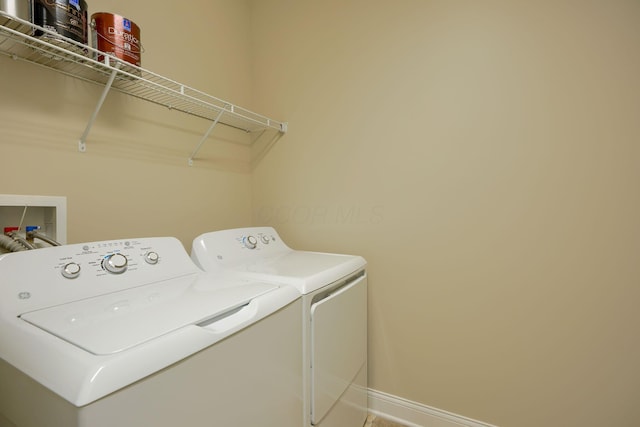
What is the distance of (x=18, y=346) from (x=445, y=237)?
1.53m

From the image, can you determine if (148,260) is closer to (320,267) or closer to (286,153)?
(320,267)

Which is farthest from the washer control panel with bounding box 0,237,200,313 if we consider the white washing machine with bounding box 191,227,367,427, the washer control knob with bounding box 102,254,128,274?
the white washing machine with bounding box 191,227,367,427

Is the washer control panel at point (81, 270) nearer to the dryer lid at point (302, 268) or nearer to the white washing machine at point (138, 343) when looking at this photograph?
the white washing machine at point (138, 343)

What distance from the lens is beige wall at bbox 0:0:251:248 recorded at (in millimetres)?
1049

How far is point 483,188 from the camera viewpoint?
1400 millimetres

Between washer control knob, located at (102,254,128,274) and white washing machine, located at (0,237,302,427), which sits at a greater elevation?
washer control knob, located at (102,254,128,274)

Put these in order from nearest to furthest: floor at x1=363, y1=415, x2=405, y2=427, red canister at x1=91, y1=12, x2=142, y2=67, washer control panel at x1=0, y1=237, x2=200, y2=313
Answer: washer control panel at x1=0, y1=237, x2=200, y2=313 < red canister at x1=91, y1=12, x2=142, y2=67 < floor at x1=363, y1=415, x2=405, y2=427

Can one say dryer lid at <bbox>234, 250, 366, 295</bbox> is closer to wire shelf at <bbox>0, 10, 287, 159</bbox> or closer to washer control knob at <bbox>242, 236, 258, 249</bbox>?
washer control knob at <bbox>242, 236, 258, 249</bbox>

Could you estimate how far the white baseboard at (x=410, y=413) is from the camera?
4.81 ft

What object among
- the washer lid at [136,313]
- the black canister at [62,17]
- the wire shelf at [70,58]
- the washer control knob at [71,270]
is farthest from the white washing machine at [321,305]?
the black canister at [62,17]

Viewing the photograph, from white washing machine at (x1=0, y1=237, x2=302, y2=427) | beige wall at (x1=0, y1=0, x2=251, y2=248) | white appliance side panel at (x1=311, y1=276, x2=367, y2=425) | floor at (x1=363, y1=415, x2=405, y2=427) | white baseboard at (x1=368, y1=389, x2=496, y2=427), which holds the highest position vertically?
beige wall at (x1=0, y1=0, x2=251, y2=248)

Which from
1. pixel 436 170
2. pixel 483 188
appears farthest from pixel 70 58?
pixel 483 188

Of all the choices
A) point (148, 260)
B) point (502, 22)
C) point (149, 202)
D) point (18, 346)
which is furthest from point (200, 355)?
point (502, 22)

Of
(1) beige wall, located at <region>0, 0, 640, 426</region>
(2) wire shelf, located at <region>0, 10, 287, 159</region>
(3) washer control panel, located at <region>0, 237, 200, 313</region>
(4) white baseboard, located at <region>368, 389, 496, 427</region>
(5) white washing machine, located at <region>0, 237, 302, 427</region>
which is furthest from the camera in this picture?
(4) white baseboard, located at <region>368, 389, 496, 427</region>
